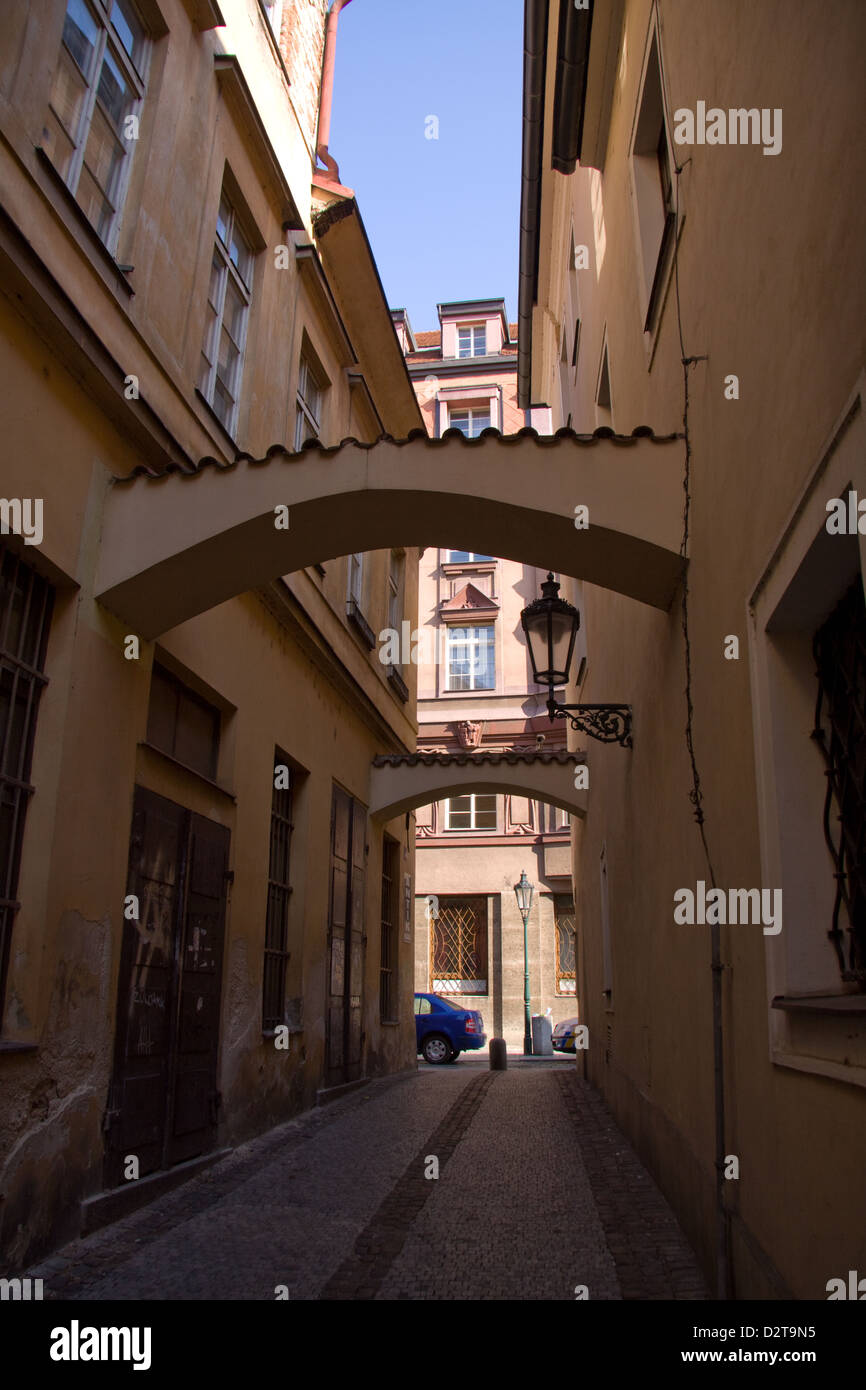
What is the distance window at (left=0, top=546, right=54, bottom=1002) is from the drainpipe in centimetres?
773

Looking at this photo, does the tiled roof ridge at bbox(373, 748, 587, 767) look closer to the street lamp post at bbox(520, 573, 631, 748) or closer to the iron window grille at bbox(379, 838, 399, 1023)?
the iron window grille at bbox(379, 838, 399, 1023)

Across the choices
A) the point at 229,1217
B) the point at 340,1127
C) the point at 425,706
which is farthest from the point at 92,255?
the point at 425,706

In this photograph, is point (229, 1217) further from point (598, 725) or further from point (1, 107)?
point (1, 107)

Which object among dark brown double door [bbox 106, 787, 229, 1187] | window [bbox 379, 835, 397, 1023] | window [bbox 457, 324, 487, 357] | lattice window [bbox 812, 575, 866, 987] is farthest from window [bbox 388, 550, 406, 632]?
window [bbox 457, 324, 487, 357]

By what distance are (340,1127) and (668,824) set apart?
4.61 m

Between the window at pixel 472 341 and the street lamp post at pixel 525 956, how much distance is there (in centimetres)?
1555

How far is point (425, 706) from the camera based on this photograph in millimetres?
27641

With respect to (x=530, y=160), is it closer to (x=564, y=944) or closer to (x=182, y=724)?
(x=182, y=724)

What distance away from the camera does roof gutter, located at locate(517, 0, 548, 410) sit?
9898 mm

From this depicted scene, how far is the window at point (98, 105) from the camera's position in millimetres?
5914

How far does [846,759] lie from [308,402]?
9.36 metres

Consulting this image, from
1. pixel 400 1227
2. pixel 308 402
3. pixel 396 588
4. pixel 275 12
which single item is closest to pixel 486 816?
pixel 396 588

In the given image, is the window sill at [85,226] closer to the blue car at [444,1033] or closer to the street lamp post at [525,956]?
the blue car at [444,1033]
